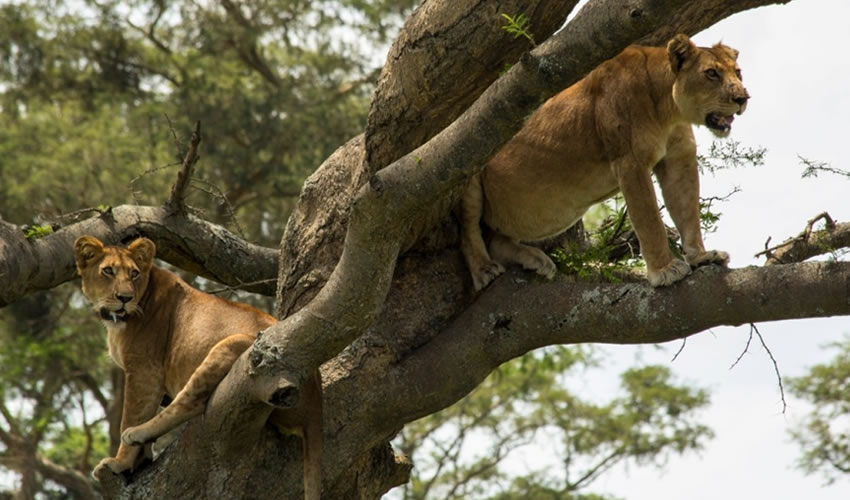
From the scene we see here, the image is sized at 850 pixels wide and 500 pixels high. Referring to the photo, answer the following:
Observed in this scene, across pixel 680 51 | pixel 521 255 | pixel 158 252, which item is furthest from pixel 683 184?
pixel 158 252

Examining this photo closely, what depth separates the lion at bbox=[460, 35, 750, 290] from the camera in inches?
253

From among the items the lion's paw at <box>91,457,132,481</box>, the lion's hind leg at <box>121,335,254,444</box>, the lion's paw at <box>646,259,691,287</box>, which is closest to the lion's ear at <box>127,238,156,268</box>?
the lion's hind leg at <box>121,335,254,444</box>

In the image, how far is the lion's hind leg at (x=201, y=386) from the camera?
598cm

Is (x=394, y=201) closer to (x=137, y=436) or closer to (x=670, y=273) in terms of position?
(x=670, y=273)

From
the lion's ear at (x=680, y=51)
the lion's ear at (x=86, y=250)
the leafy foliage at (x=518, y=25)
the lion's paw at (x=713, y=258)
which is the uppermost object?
the lion's ear at (x=680, y=51)

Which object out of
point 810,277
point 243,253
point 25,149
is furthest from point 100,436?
point 810,277

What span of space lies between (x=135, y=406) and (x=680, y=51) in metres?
3.25

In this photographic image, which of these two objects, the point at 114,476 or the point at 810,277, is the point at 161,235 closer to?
the point at 114,476

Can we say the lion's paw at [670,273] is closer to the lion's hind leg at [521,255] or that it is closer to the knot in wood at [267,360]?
the lion's hind leg at [521,255]

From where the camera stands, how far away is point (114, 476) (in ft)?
20.2

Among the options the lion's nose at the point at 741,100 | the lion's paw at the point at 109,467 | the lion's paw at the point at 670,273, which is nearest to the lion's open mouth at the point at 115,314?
the lion's paw at the point at 109,467

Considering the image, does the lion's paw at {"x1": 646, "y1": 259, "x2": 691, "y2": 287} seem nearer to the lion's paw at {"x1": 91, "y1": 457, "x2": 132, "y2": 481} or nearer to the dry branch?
the dry branch

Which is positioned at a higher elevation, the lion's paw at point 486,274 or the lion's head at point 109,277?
the lion's head at point 109,277

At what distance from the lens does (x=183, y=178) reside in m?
6.88
